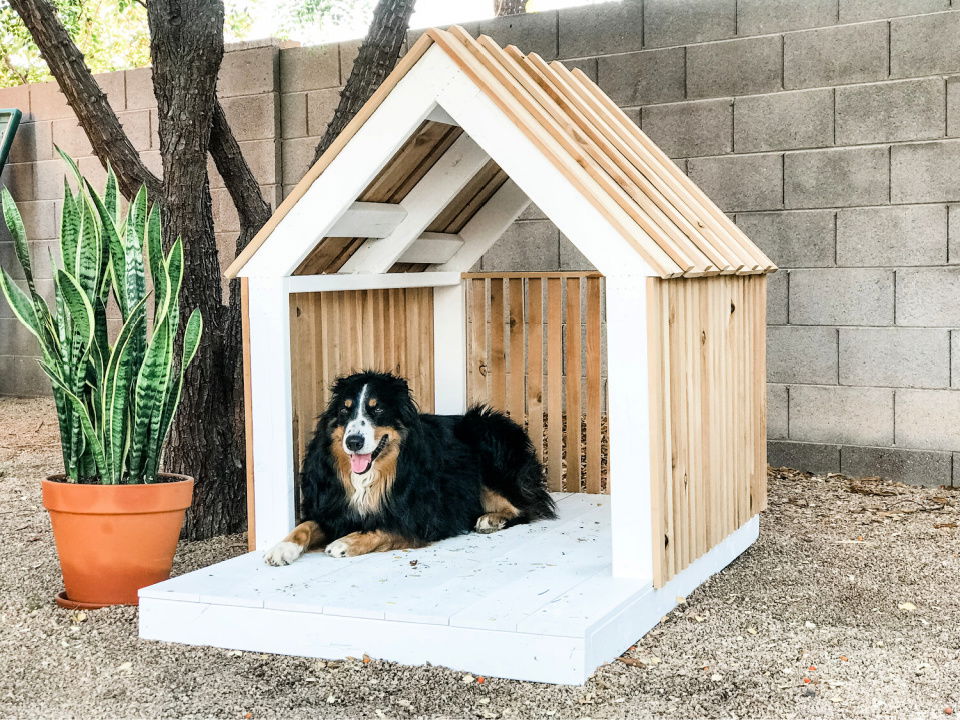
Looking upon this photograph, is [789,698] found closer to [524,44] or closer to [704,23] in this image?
[704,23]

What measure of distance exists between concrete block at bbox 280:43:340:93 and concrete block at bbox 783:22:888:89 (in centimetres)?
251

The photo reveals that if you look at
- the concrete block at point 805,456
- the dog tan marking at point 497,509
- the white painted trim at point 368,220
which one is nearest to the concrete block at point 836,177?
the concrete block at point 805,456

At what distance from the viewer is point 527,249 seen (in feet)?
19.2

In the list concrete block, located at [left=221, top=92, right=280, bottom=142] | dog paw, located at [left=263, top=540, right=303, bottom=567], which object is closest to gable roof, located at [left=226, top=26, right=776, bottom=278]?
dog paw, located at [left=263, top=540, right=303, bottom=567]

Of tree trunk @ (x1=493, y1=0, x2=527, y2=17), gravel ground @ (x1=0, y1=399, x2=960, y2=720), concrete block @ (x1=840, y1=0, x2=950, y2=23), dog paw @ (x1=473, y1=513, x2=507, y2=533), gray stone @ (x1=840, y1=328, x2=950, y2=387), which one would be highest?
tree trunk @ (x1=493, y1=0, x2=527, y2=17)

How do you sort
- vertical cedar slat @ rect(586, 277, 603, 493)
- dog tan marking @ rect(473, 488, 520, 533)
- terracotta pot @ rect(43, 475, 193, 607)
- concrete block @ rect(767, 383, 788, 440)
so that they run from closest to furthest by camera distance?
terracotta pot @ rect(43, 475, 193, 607) → dog tan marking @ rect(473, 488, 520, 533) → vertical cedar slat @ rect(586, 277, 603, 493) → concrete block @ rect(767, 383, 788, 440)

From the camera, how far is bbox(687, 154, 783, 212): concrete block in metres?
5.25

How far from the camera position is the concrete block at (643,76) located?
5422 millimetres

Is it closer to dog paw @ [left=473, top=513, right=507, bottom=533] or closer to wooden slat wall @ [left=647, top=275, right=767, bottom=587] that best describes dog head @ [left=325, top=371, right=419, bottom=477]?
dog paw @ [left=473, top=513, right=507, bottom=533]

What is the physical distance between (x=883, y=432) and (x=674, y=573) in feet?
7.81

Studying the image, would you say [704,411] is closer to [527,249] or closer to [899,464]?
[899,464]

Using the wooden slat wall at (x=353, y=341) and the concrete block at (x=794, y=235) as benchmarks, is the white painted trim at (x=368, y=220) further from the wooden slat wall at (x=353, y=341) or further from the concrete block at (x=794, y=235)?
the concrete block at (x=794, y=235)

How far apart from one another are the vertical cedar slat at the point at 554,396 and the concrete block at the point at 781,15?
5.70 ft

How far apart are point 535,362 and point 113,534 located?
1.97 m
